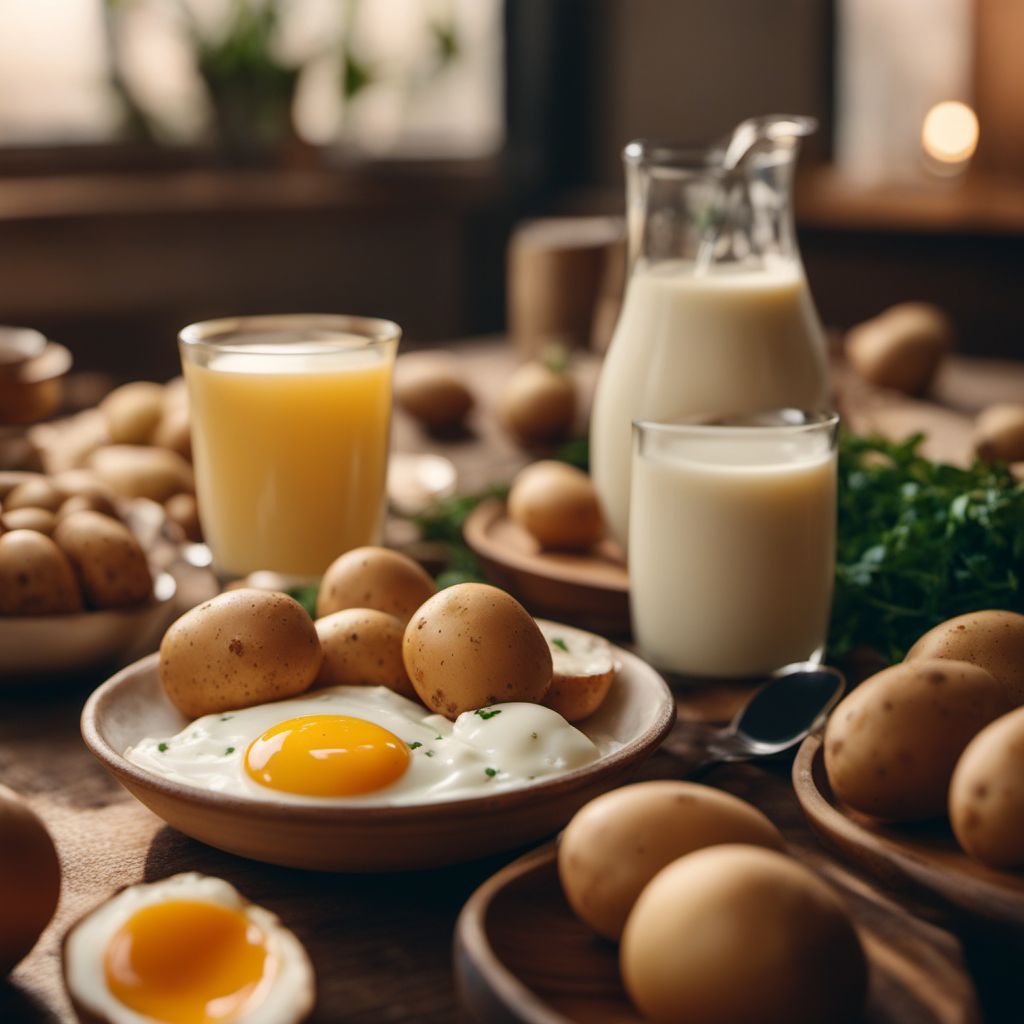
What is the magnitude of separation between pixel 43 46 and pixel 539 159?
1595 mm

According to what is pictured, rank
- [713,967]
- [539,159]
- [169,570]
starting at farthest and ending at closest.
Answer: [539,159] < [169,570] < [713,967]

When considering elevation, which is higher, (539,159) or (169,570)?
(539,159)

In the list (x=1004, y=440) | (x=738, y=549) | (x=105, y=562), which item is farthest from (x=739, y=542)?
(x=1004, y=440)

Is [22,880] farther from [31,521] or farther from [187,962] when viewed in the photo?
[31,521]

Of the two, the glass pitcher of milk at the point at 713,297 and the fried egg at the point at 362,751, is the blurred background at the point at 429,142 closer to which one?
the glass pitcher of milk at the point at 713,297

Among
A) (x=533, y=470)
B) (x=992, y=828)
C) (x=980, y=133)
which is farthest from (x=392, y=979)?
(x=980, y=133)

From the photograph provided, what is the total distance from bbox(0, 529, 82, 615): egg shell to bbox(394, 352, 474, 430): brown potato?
847 mm

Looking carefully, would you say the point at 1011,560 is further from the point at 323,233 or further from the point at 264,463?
the point at 323,233

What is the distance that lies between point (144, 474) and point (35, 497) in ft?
0.97

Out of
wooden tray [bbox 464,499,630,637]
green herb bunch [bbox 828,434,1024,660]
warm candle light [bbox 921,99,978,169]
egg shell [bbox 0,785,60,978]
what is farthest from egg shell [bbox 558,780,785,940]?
warm candle light [bbox 921,99,978,169]

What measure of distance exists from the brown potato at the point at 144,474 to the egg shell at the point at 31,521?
34cm

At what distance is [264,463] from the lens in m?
1.21

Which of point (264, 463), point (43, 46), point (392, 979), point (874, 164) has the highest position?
point (43, 46)

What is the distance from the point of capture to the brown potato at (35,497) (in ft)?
3.76
